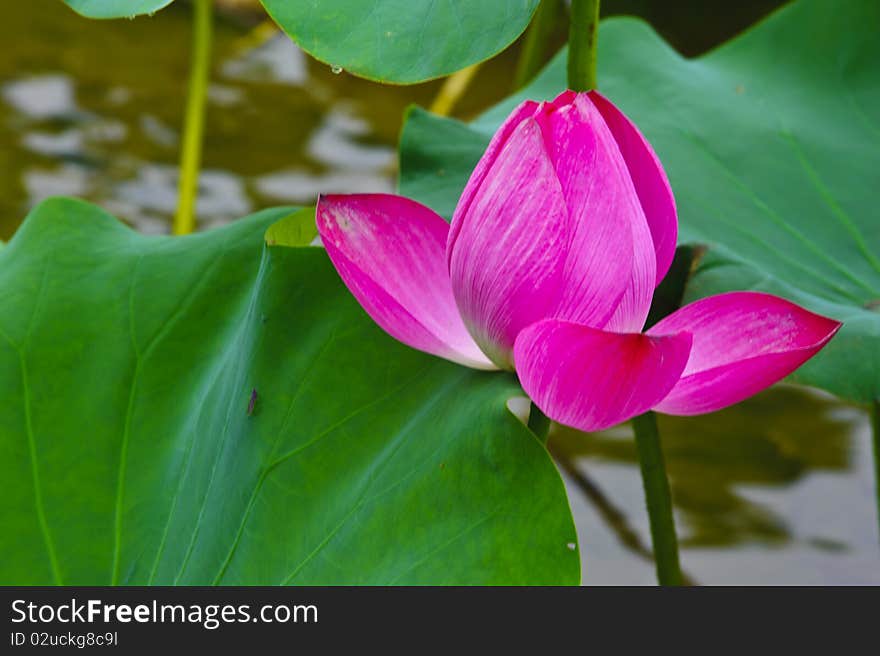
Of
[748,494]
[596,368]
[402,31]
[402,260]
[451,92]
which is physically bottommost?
[596,368]

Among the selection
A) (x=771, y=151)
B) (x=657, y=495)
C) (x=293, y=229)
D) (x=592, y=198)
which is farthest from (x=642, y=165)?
(x=771, y=151)

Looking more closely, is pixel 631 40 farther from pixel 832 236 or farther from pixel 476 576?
pixel 476 576

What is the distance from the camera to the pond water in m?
1.34

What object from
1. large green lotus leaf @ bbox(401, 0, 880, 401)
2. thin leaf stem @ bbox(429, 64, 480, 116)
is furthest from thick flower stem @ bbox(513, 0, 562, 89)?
thin leaf stem @ bbox(429, 64, 480, 116)

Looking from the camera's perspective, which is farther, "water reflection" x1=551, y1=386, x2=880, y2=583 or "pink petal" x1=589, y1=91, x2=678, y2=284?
"water reflection" x1=551, y1=386, x2=880, y2=583

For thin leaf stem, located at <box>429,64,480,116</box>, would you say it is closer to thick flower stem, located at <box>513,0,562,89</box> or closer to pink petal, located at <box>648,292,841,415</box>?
thick flower stem, located at <box>513,0,562,89</box>

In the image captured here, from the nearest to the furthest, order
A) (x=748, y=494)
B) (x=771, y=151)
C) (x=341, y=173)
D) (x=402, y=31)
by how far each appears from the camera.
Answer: (x=402, y=31)
(x=771, y=151)
(x=748, y=494)
(x=341, y=173)

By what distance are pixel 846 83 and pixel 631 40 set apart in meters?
0.22

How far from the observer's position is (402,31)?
2.02 ft

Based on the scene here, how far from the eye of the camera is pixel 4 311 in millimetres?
817

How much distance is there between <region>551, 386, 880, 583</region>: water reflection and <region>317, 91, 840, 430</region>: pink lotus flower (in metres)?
0.79

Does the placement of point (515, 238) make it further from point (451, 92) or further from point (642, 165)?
point (451, 92)

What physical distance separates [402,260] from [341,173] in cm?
142

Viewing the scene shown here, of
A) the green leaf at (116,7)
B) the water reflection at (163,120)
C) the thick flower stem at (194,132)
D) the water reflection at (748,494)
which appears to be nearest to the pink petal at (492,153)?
the green leaf at (116,7)
